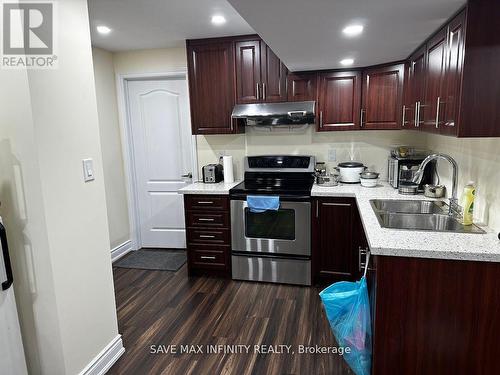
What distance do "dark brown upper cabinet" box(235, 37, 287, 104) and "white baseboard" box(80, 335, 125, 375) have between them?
2.37 metres

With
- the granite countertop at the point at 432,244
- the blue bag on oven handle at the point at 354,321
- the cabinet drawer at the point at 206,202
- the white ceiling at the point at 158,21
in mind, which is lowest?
the blue bag on oven handle at the point at 354,321

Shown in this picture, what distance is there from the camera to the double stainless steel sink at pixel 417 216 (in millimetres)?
2103

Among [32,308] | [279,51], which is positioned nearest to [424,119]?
[279,51]

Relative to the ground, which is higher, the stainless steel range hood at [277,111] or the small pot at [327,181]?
the stainless steel range hood at [277,111]

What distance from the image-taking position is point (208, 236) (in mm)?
3395

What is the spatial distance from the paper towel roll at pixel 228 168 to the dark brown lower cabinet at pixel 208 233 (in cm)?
45

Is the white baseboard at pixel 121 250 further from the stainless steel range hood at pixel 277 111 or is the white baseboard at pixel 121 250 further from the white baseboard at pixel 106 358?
the stainless steel range hood at pixel 277 111

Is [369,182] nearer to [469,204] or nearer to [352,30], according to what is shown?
[469,204]

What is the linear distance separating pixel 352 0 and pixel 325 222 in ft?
6.34

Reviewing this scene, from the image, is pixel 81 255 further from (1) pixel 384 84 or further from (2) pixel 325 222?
(1) pixel 384 84

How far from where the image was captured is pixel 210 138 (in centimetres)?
390

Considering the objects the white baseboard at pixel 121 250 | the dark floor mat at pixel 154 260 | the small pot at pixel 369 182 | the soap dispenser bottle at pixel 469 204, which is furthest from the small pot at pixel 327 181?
the white baseboard at pixel 121 250

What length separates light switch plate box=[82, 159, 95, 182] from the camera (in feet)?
6.41

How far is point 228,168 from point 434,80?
214cm
